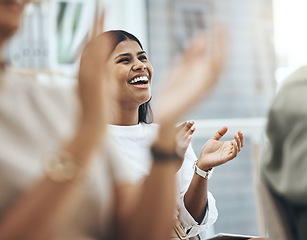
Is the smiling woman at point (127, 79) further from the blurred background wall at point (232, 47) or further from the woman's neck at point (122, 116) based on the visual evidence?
the blurred background wall at point (232, 47)

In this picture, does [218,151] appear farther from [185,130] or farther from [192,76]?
[192,76]

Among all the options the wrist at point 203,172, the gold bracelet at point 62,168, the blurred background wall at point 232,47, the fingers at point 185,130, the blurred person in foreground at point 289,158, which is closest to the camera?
the gold bracelet at point 62,168

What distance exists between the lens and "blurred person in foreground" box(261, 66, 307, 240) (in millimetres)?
707

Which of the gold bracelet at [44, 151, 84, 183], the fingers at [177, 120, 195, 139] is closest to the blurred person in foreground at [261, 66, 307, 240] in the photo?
the fingers at [177, 120, 195, 139]

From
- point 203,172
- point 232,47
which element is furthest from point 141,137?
point 232,47

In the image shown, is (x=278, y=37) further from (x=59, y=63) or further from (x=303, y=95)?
(x=303, y=95)

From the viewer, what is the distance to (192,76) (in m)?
0.60

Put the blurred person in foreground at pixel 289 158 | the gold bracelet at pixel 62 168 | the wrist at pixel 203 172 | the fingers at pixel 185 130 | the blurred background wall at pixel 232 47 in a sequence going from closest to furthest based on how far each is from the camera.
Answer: the gold bracelet at pixel 62 168 → the blurred person in foreground at pixel 289 158 → the fingers at pixel 185 130 → the wrist at pixel 203 172 → the blurred background wall at pixel 232 47

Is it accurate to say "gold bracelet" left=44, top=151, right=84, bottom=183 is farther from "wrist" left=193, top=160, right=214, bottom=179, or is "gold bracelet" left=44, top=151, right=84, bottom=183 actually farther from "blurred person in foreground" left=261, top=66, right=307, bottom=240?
"wrist" left=193, top=160, right=214, bottom=179

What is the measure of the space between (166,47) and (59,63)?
75 cm

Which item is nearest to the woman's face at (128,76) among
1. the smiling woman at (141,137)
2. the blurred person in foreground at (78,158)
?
the smiling woman at (141,137)

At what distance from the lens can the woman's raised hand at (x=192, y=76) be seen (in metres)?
0.57

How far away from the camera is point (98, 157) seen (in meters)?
0.68

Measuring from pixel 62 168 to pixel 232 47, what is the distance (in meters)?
2.65
